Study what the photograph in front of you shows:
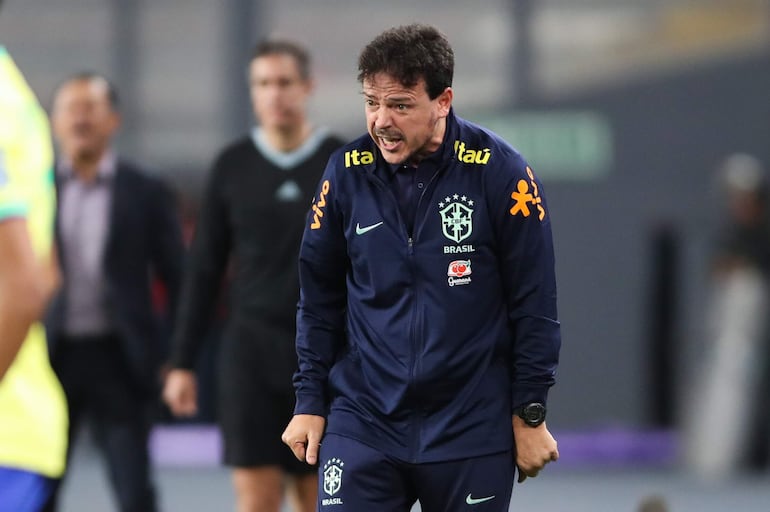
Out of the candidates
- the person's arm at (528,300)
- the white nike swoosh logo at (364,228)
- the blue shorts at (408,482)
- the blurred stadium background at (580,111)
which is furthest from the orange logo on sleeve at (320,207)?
the blurred stadium background at (580,111)

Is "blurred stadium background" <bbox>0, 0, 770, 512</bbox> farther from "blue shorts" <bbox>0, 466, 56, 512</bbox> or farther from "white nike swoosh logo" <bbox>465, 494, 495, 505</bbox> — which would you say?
"blue shorts" <bbox>0, 466, 56, 512</bbox>

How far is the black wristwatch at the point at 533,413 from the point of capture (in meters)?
4.36

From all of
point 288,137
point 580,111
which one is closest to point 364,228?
point 288,137

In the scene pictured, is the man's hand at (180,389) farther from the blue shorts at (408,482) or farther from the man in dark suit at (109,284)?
the blue shorts at (408,482)

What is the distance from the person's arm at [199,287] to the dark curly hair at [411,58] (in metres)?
2.18

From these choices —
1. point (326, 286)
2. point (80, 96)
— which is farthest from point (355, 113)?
point (326, 286)

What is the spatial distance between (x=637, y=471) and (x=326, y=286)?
9.01m

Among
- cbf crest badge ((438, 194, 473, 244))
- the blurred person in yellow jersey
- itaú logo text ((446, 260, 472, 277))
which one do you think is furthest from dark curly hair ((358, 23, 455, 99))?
the blurred person in yellow jersey

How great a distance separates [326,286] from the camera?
452 cm

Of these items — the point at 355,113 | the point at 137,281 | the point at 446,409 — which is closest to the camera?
the point at 446,409

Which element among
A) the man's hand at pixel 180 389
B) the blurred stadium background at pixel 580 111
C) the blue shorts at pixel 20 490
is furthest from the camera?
the blurred stadium background at pixel 580 111

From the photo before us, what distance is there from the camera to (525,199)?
4.36 m

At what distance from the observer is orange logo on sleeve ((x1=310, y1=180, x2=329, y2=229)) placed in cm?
446

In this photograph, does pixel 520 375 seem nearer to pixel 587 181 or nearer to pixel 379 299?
pixel 379 299
